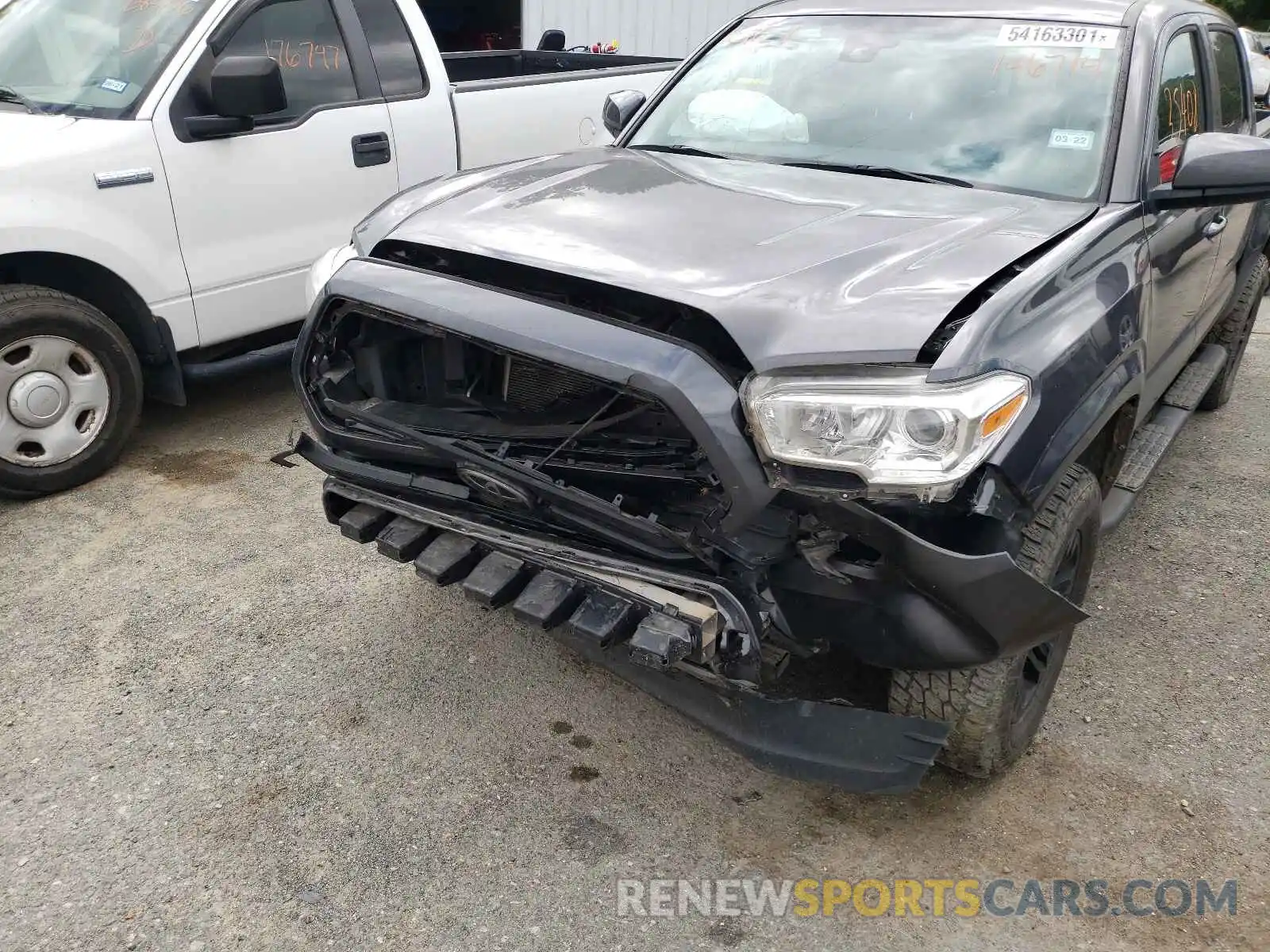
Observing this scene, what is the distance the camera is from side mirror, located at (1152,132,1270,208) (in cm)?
268

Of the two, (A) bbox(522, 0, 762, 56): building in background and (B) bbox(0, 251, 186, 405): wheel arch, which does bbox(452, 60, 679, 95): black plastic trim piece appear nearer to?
(B) bbox(0, 251, 186, 405): wheel arch

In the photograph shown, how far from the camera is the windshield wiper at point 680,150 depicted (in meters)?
3.35

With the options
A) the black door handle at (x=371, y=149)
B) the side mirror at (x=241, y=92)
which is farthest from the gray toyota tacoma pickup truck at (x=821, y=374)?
the black door handle at (x=371, y=149)

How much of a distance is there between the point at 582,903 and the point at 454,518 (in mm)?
960

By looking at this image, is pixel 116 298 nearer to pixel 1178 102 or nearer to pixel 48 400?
pixel 48 400

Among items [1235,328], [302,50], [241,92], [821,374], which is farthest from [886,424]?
[1235,328]

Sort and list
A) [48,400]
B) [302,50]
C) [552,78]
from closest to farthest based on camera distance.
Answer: [48,400] < [302,50] < [552,78]

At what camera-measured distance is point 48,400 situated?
13.0 feet

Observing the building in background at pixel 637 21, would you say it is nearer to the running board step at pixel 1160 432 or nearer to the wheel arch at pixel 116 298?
the running board step at pixel 1160 432

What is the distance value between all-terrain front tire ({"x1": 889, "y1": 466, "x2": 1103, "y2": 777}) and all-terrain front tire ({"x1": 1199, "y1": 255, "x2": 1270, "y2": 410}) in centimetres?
281

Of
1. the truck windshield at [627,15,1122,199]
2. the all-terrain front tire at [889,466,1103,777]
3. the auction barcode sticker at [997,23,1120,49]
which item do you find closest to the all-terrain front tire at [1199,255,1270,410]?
the auction barcode sticker at [997,23,1120,49]

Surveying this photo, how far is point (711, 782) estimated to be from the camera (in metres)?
2.74

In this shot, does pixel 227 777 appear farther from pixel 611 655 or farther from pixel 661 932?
pixel 661 932

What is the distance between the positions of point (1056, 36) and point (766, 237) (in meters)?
1.41
